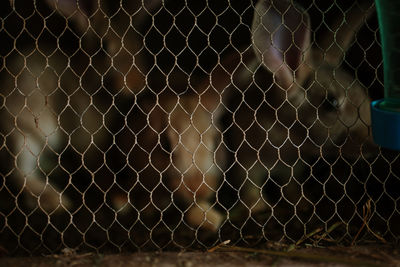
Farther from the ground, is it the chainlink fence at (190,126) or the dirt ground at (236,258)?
the chainlink fence at (190,126)

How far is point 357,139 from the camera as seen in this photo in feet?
3.52

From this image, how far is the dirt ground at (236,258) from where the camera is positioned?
92cm

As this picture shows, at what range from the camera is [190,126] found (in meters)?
1.05

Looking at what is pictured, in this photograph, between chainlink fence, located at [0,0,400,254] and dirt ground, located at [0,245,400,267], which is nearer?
dirt ground, located at [0,245,400,267]

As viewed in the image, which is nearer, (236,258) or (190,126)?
(236,258)

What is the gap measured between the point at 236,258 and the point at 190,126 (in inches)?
12.2

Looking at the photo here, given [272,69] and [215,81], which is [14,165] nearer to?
[215,81]

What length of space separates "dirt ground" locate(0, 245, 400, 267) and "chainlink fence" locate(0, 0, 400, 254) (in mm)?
53

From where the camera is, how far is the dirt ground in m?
0.92

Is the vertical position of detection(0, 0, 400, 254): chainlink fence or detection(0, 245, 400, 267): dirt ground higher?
detection(0, 0, 400, 254): chainlink fence

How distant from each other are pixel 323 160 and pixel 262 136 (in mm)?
157

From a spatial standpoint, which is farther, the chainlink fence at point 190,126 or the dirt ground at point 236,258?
the chainlink fence at point 190,126

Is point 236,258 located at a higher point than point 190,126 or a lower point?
lower

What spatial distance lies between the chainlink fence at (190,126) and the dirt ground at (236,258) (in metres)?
0.05
